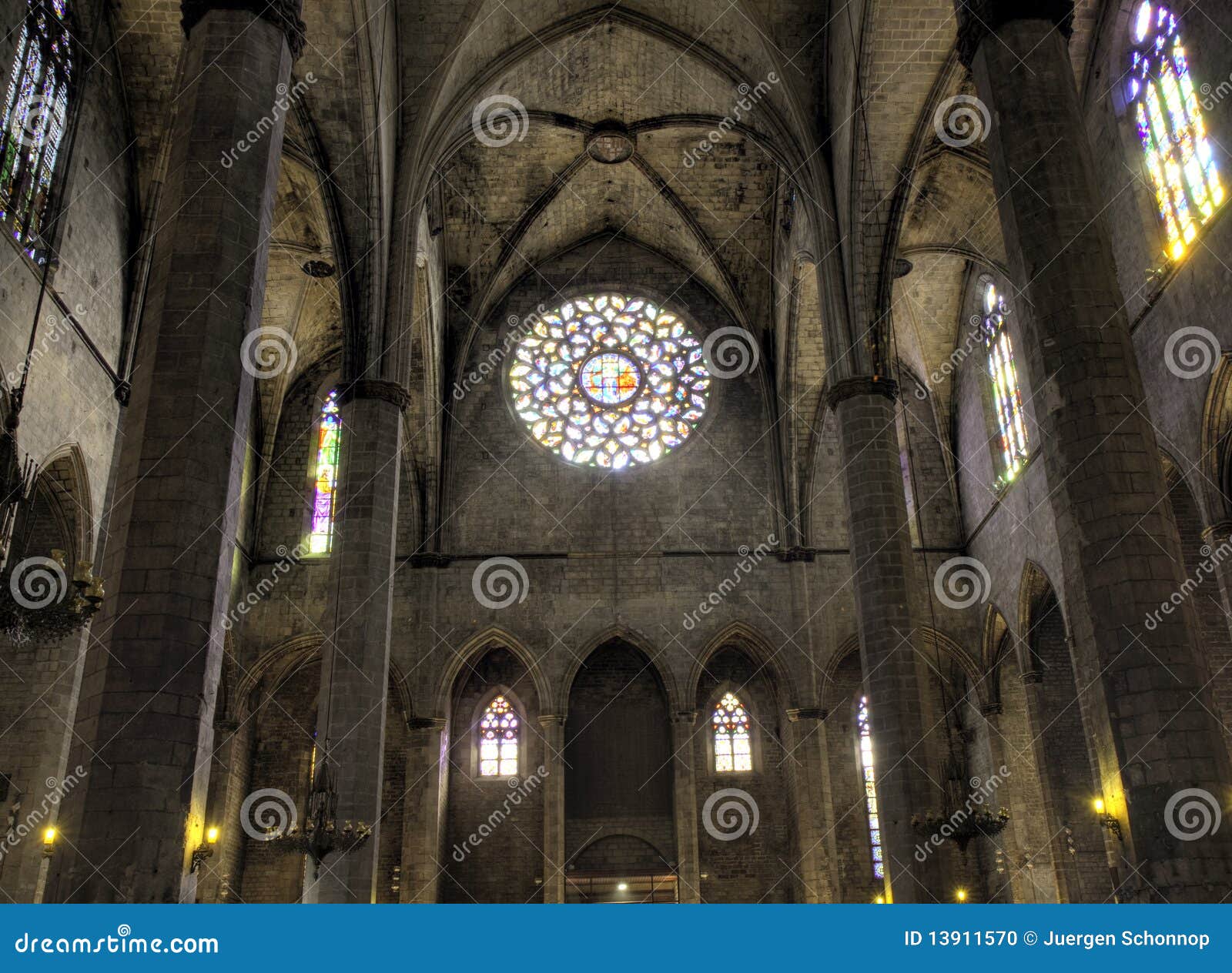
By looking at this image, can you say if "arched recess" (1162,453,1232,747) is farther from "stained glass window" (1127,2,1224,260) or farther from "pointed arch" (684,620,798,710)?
"pointed arch" (684,620,798,710)

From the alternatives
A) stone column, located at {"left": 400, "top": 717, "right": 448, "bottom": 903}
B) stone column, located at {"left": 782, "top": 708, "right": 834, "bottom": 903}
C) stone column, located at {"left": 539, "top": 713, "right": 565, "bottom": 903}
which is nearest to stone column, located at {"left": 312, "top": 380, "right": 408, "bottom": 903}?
stone column, located at {"left": 400, "top": 717, "right": 448, "bottom": 903}

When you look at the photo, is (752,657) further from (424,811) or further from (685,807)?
(424,811)

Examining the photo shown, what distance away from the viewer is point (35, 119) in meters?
15.7

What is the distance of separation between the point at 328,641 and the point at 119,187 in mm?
8300

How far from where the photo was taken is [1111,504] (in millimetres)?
9047

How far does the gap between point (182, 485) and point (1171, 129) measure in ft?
46.3

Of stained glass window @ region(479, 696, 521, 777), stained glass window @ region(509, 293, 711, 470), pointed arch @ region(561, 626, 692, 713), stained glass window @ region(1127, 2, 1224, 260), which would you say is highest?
stained glass window @ region(509, 293, 711, 470)

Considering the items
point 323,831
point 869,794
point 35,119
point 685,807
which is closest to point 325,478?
point 685,807

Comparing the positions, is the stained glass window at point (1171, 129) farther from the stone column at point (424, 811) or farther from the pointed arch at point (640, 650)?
the stone column at point (424, 811)

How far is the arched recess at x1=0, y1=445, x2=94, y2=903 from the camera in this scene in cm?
1507

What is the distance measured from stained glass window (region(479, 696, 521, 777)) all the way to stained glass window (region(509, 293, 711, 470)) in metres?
5.56

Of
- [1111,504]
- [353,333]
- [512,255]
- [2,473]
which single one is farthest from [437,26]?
[1111,504]

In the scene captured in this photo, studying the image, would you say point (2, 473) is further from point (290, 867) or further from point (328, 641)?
→ point (290, 867)

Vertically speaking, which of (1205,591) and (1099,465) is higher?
(1205,591)
